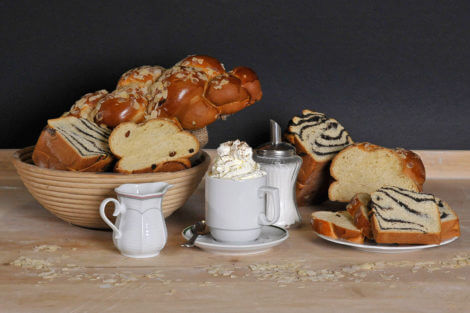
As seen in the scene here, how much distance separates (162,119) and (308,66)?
788 mm

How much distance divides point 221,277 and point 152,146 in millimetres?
410

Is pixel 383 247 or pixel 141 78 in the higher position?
pixel 141 78

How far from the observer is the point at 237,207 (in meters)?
1.31

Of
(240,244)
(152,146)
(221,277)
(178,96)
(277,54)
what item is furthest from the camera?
(277,54)

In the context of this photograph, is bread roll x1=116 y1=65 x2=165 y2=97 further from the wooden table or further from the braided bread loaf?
the wooden table

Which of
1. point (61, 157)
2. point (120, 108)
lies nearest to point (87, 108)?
point (120, 108)

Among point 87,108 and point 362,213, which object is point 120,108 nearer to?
point 87,108

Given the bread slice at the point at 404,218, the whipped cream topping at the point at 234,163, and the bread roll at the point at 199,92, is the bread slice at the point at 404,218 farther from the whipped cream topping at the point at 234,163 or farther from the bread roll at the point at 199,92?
the bread roll at the point at 199,92

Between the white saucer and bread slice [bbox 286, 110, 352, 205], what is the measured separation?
373mm

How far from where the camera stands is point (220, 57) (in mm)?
2068

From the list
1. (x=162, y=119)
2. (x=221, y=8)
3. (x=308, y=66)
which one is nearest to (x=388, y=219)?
(x=162, y=119)

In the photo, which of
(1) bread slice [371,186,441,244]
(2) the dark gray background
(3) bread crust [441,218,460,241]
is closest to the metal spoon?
(1) bread slice [371,186,441,244]

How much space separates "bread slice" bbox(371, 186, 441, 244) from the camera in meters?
1.33

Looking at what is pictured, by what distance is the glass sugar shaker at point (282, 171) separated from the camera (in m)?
1.53
